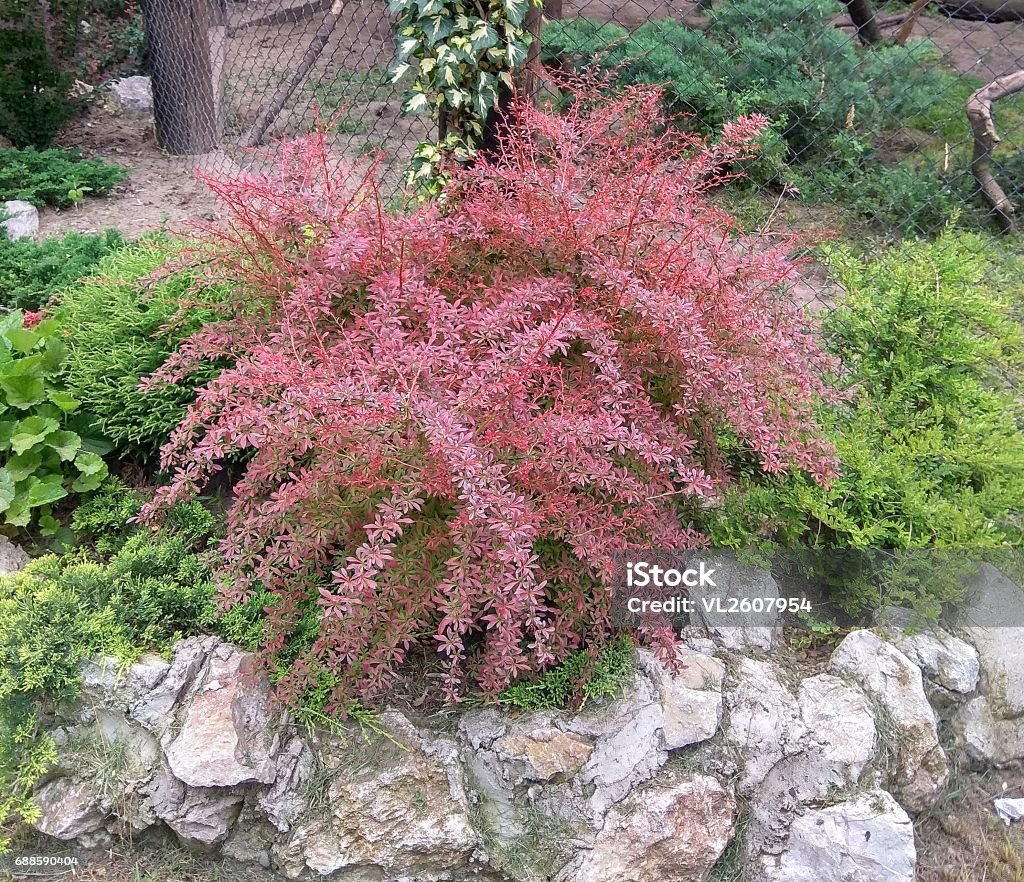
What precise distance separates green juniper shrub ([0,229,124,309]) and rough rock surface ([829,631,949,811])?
3.29 meters

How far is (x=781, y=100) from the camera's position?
441 centimetres

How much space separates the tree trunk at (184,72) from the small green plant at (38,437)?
154 inches

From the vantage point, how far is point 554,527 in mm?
1809

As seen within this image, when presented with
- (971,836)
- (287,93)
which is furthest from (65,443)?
(287,93)

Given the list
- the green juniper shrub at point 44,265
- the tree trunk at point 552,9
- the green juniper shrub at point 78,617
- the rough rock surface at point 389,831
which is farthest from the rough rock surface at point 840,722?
the green juniper shrub at point 44,265

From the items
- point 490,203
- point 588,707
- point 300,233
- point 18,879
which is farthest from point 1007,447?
point 18,879

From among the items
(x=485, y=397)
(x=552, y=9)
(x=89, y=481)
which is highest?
(x=552, y=9)

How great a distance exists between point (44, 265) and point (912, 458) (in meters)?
3.56

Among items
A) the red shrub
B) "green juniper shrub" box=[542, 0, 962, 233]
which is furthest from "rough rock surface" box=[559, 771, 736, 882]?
"green juniper shrub" box=[542, 0, 962, 233]

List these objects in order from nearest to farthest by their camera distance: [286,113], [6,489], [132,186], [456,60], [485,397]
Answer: [485,397], [6,489], [456,60], [132,186], [286,113]

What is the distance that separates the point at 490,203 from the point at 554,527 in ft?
3.41

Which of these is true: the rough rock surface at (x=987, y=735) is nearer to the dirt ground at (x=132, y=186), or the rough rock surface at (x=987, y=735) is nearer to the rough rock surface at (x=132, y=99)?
the dirt ground at (x=132, y=186)

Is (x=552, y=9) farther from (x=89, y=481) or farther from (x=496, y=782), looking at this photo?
(x=496, y=782)

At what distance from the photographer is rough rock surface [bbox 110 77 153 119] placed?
6652 mm
